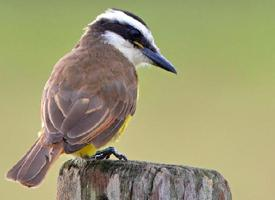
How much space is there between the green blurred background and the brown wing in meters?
1.15

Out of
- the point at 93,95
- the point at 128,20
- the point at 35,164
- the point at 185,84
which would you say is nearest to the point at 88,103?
the point at 93,95

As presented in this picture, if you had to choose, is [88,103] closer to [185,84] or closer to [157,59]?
[157,59]

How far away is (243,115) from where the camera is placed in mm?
12672

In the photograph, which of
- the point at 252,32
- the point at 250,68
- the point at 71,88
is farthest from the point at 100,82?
the point at 252,32

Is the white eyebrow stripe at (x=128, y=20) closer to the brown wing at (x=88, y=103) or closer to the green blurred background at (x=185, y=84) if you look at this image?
the brown wing at (x=88, y=103)

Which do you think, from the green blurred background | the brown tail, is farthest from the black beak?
the brown tail

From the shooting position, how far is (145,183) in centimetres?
555

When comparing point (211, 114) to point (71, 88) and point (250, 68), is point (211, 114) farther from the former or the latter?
point (71, 88)

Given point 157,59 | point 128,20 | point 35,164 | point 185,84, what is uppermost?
point 185,84

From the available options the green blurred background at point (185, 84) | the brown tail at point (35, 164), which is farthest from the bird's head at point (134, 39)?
the brown tail at point (35, 164)

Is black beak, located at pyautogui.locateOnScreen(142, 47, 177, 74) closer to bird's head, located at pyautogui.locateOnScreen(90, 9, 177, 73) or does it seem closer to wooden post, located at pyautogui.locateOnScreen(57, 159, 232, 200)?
bird's head, located at pyautogui.locateOnScreen(90, 9, 177, 73)

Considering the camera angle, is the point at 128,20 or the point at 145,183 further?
the point at 128,20

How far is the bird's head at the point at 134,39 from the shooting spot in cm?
836

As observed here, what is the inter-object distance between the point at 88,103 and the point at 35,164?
78cm
